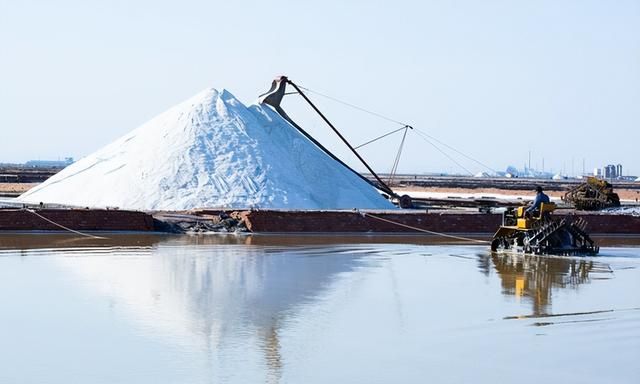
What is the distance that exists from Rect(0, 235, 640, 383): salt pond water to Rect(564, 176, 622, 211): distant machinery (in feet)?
47.0

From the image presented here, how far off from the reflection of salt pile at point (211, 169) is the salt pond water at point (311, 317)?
6114 mm

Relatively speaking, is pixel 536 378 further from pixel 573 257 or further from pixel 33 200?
pixel 33 200

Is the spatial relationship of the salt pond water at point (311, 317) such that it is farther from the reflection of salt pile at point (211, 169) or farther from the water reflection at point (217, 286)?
the reflection of salt pile at point (211, 169)

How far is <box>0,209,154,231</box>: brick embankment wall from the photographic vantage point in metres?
19.2

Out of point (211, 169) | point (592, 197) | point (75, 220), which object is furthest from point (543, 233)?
point (592, 197)

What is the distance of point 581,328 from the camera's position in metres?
9.46

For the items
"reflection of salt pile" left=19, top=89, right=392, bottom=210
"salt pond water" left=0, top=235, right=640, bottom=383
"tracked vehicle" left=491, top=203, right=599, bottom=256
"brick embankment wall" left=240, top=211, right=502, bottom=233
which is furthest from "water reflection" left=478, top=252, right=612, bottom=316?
"reflection of salt pile" left=19, top=89, right=392, bottom=210

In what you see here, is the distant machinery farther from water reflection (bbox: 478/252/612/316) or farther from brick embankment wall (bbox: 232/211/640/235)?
water reflection (bbox: 478/252/612/316)

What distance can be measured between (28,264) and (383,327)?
6447mm

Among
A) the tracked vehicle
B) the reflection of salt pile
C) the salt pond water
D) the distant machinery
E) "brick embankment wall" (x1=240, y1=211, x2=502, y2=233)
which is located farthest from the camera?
the distant machinery

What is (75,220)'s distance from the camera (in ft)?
63.4

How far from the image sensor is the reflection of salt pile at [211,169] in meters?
22.5

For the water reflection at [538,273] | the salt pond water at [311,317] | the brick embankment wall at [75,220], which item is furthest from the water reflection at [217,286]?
the water reflection at [538,273]

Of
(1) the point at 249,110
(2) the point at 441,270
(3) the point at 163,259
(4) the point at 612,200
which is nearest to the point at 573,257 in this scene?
(2) the point at 441,270
